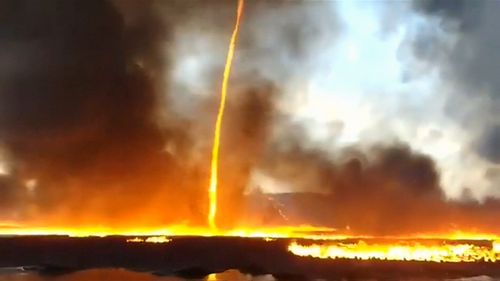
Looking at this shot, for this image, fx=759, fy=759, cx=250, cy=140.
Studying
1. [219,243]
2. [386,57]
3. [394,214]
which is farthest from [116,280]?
[386,57]

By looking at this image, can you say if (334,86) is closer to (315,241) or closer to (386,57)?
(386,57)

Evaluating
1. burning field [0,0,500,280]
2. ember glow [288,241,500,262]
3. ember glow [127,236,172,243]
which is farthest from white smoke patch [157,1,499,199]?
ember glow [127,236,172,243]

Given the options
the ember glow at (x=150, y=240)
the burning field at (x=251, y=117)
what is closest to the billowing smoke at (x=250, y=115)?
the burning field at (x=251, y=117)

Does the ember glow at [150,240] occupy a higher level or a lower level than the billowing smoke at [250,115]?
lower

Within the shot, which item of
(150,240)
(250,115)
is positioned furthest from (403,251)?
(150,240)

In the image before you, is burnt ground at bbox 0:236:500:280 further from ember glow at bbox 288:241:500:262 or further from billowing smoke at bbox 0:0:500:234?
billowing smoke at bbox 0:0:500:234

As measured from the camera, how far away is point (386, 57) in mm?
7742

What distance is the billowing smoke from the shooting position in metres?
7.68

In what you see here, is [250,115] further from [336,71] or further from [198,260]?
[198,260]

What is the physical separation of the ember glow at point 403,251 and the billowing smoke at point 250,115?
0.50 metres

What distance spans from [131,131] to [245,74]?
1.31 m

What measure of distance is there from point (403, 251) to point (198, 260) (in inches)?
75.5

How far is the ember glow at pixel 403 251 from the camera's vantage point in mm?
6953

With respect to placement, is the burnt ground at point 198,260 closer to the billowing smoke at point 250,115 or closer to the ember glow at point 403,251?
the ember glow at point 403,251
